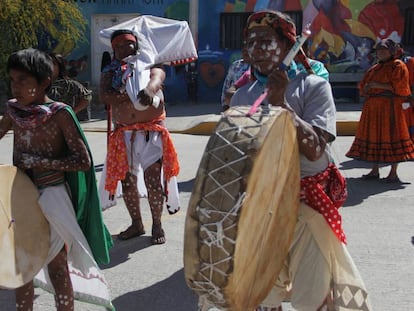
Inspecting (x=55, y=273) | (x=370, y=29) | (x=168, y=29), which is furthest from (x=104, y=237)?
(x=370, y=29)

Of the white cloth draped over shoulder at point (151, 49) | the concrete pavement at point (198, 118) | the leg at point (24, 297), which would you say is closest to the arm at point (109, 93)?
the white cloth draped over shoulder at point (151, 49)

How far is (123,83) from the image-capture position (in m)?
4.18

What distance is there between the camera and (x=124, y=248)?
4.43 m

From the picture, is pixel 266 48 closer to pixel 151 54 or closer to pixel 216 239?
pixel 216 239

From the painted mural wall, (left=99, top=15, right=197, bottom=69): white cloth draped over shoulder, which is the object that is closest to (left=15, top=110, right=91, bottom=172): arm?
(left=99, top=15, right=197, bottom=69): white cloth draped over shoulder

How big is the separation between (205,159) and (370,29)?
14.6m

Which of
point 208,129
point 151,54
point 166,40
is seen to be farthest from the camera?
point 208,129

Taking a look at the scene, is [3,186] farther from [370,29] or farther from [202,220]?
[370,29]

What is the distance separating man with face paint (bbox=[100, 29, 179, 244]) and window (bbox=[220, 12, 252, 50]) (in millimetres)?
11880

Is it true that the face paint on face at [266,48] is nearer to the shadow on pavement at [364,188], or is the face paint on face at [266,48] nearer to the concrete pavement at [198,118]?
the shadow on pavement at [364,188]

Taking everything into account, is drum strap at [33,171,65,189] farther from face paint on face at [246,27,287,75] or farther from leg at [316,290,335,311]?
leg at [316,290,335,311]

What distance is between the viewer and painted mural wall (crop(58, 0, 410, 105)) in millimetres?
15289

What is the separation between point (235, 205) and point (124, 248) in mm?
2818

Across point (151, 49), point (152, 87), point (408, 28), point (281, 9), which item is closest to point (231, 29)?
point (281, 9)
